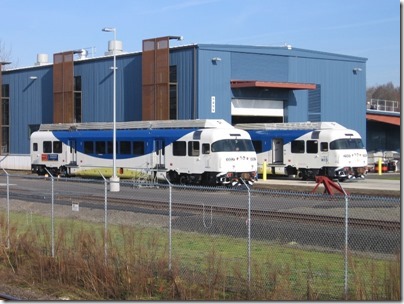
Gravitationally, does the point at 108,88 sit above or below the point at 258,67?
below

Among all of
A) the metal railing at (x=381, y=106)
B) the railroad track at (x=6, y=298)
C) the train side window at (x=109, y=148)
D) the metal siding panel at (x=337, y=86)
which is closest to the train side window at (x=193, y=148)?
the train side window at (x=109, y=148)

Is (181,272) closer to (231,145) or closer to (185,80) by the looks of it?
(231,145)

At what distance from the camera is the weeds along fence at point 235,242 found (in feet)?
35.6

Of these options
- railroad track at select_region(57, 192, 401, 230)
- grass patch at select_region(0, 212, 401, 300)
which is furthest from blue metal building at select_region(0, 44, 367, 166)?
grass patch at select_region(0, 212, 401, 300)

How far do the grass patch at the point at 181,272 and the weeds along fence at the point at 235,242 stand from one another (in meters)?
0.02

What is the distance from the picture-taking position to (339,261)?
1377 centimetres

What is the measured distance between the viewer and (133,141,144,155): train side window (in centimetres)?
3925

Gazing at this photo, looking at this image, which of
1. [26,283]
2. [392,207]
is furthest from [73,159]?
[26,283]

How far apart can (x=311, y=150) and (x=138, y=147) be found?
32.9 ft

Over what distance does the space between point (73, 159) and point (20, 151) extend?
2067 centimetres

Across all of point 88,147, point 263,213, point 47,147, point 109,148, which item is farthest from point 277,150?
point 263,213

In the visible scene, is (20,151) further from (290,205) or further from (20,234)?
(20,234)

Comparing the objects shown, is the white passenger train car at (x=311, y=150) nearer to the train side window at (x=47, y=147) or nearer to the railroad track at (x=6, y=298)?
the train side window at (x=47, y=147)

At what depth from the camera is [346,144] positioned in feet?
134
